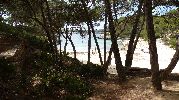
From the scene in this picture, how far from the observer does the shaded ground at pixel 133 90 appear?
15685mm

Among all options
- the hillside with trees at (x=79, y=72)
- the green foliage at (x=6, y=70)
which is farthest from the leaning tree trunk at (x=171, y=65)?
the green foliage at (x=6, y=70)

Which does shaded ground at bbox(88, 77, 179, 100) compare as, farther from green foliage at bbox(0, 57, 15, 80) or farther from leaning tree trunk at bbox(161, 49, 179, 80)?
green foliage at bbox(0, 57, 15, 80)

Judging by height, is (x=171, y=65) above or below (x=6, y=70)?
above

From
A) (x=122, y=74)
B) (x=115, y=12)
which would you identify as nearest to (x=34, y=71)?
(x=122, y=74)

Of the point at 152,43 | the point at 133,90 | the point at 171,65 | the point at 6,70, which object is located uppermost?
the point at 152,43

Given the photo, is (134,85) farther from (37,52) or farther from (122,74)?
(37,52)

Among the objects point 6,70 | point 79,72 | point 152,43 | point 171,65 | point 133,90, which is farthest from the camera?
point 79,72

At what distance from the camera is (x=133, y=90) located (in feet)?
55.6

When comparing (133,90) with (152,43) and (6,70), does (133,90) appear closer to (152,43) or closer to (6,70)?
(152,43)

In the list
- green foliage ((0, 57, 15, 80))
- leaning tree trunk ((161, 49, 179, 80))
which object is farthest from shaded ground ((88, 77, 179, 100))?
green foliage ((0, 57, 15, 80))

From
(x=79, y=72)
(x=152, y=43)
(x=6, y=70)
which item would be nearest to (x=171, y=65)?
(x=152, y=43)

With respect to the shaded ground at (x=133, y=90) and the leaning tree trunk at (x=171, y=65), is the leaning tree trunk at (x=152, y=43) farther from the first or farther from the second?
the leaning tree trunk at (x=171, y=65)

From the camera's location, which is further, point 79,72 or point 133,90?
point 79,72

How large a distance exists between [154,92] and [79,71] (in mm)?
6079
